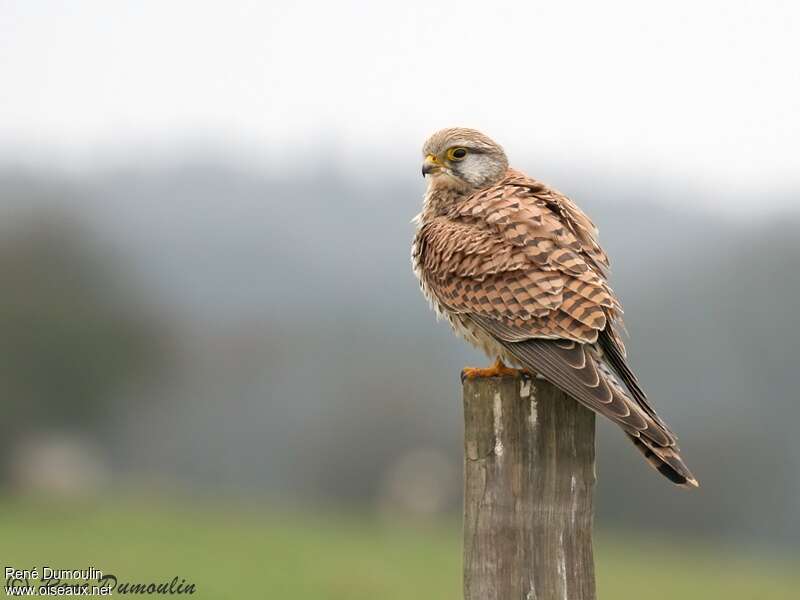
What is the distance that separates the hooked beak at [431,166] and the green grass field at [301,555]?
1409 centimetres

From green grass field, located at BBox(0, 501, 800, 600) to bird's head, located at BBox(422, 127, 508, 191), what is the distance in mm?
14139

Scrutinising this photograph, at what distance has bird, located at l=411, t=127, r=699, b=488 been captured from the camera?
5406 mm

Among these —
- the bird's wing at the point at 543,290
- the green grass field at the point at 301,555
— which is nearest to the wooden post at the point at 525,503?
the bird's wing at the point at 543,290

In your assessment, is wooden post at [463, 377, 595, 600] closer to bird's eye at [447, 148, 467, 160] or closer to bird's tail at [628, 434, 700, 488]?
bird's tail at [628, 434, 700, 488]

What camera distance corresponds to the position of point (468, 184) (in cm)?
723

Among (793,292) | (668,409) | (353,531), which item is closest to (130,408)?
(353,531)

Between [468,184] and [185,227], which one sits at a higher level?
[185,227]

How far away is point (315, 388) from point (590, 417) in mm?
63667

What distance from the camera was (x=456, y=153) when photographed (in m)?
7.31

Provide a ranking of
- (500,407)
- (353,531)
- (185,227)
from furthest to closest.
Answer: (185,227) → (353,531) → (500,407)

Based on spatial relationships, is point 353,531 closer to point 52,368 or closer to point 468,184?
point 52,368

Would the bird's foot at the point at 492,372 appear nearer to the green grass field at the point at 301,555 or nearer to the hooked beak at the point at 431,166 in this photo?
the hooked beak at the point at 431,166

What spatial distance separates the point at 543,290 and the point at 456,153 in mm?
1566

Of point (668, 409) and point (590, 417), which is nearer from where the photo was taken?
point (590, 417)
